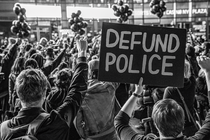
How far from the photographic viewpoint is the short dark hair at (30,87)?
6.81 ft

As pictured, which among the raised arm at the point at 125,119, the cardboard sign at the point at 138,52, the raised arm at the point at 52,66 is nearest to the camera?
the raised arm at the point at 125,119

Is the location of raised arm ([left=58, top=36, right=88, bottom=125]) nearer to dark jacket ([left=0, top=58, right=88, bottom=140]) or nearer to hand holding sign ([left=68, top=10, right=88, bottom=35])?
dark jacket ([left=0, top=58, right=88, bottom=140])

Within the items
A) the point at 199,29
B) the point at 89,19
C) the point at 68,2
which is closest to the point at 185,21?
the point at 199,29

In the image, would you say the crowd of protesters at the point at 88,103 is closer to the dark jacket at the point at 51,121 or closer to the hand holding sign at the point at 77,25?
the dark jacket at the point at 51,121

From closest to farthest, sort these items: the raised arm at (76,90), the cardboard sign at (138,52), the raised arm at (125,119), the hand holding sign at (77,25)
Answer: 1. the raised arm at (125,119)
2. the raised arm at (76,90)
3. the cardboard sign at (138,52)
4. the hand holding sign at (77,25)

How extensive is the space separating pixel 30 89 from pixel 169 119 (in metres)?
0.94

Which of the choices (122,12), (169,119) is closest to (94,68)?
(169,119)

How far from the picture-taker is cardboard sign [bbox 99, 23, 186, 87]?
2424mm

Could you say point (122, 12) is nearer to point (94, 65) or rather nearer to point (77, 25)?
point (77, 25)

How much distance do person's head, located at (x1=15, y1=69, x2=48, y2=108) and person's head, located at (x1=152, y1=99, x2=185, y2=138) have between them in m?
0.80

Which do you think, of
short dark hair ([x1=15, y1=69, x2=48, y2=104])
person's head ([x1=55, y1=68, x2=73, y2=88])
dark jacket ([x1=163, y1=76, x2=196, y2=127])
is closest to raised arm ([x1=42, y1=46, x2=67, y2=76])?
person's head ([x1=55, y1=68, x2=73, y2=88])

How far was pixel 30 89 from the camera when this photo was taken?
208 cm

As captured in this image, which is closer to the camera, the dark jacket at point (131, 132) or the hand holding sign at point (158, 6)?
the dark jacket at point (131, 132)

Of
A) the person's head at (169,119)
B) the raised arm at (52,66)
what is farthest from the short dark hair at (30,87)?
the raised arm at (52,66)
